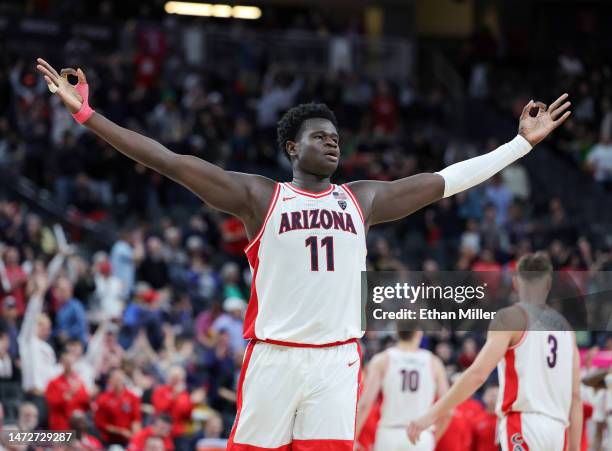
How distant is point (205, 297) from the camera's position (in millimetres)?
18594

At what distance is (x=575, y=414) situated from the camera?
805 centimetres

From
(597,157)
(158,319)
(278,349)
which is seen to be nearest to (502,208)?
(597,157)

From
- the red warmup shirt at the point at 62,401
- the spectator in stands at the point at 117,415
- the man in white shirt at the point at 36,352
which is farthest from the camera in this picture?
the man in white shirt at the point at 36,352

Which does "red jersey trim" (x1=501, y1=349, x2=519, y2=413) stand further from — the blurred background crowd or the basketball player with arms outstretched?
the basketball player with arms outstretched

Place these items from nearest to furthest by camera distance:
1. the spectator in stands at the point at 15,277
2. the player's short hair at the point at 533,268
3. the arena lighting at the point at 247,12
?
1. the player's short hair at the point at 533,268
2. the spectator in stands at the point at 15,277
3. the arena lighting at the point at 247,12

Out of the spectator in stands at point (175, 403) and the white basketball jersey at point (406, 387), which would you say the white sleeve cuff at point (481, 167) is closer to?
the white basketball jersey at point (406, 387)

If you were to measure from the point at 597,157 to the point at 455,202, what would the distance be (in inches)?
122

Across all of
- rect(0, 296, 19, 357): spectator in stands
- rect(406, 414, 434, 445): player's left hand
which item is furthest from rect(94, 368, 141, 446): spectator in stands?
rect(406, 414, 434, 445): player's left hand

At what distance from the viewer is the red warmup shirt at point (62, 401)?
13281 mm

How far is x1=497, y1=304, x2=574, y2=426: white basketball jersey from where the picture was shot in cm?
797

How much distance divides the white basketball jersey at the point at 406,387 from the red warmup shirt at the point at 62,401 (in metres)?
4.10

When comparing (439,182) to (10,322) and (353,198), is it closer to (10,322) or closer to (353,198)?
(353,198)

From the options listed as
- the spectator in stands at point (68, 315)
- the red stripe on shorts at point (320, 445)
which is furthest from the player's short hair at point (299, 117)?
the spectator in stands at point (68, 315)

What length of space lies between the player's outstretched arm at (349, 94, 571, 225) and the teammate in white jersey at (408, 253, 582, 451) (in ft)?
4.33
